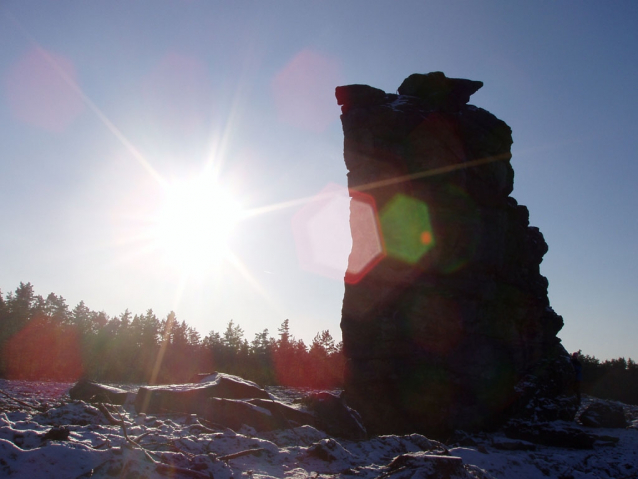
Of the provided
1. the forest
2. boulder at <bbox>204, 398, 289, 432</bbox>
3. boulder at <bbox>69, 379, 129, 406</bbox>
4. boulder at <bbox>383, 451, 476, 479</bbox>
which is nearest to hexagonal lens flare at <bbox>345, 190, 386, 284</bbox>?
boulder at <bbox>204, 398, 289, 432</bbox>

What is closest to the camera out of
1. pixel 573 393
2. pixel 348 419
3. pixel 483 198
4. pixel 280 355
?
pixel 348 419

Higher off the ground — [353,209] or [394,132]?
[394,132]

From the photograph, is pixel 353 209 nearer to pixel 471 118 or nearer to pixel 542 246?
pixel 471 118

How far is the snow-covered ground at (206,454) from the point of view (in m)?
5.29

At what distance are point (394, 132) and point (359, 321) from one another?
852 cm

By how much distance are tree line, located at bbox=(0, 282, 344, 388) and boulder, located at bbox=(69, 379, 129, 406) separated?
26.7 metres

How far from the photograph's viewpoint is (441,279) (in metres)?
17.1

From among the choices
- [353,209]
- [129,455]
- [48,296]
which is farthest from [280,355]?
[129,455]

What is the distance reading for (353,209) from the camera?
19.2 m

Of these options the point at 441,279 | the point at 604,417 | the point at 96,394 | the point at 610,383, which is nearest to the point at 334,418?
the point at 96,394

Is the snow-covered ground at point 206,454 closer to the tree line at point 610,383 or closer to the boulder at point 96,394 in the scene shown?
the boulder at point 96,394

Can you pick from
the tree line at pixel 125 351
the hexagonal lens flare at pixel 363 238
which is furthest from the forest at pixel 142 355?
the hexagonal lens flare at pixel 363 238

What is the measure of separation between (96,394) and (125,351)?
4822cm

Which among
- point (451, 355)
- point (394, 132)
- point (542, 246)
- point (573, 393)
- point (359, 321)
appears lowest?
point (573, 393)
